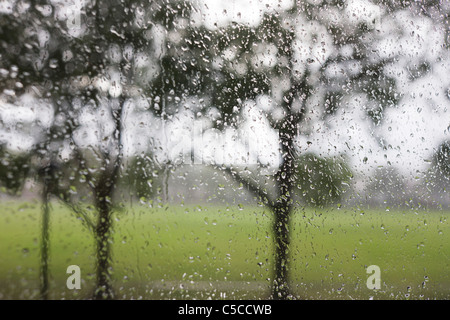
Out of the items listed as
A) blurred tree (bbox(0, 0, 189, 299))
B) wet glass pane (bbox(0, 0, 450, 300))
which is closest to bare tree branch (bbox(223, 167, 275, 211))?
wet glass pane (bbox(0, 0, 450, 300))

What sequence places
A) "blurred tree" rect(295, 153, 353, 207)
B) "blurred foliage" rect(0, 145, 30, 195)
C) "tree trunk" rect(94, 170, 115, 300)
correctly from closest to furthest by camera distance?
"blurred foliage" rect(0, 145, 30, 195)
"tree trunk" rect(94, 170, 115, 300)
"blurred tree" rect(295, 153, 353, 207)

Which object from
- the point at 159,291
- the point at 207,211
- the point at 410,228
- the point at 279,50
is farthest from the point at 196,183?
the point at 410,228

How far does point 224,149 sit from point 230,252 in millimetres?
302

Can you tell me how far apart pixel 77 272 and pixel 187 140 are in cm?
43

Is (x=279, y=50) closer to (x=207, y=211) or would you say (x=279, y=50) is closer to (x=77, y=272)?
(x=207, y=211)

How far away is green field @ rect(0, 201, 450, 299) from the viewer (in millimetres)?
733

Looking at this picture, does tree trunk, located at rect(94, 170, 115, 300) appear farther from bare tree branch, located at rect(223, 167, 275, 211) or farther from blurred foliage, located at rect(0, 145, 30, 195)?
bare tree branch, located at rect(223, 167, 275, 211)

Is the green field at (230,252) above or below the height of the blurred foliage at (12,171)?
below

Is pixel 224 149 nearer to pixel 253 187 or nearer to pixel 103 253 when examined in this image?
pixel 253 187

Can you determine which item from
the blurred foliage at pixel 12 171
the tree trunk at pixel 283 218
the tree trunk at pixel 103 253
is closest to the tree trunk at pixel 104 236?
the tree trunk at pixel 103 253

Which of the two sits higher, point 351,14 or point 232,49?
point 351,14

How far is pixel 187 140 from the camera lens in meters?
0.98

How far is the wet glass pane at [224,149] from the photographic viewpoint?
0.75m

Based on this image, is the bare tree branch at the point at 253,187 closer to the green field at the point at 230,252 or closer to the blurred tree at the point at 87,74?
the green field at the point at 230,252
